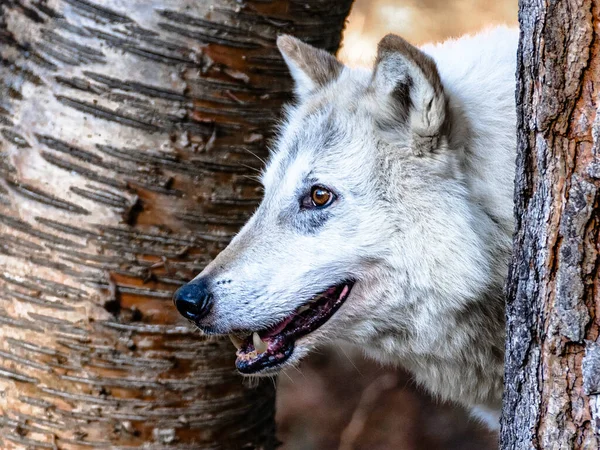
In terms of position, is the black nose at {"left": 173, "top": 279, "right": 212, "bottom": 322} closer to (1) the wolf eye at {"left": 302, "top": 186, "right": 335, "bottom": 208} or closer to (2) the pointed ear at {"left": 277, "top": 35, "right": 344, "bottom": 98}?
(1) the wolf eye at {"left": 302, "top": 186, "right": 335, "bottom": 208}

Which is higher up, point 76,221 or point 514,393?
point 76,221

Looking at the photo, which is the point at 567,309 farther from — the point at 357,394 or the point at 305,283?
the point at 357,394

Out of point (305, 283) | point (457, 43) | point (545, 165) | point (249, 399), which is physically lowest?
point (249, 399)

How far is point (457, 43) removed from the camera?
3.19 m

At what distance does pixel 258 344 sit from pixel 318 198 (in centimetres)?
61

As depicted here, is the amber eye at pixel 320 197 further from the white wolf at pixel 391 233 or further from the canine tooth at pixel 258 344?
the canine tooth at pixel 258 344

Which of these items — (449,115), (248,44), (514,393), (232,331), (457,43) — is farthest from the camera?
(457,43)

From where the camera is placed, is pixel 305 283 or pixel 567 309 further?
pixel 305 283

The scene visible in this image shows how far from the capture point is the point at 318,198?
277 centimetres

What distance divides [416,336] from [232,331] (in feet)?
2.22

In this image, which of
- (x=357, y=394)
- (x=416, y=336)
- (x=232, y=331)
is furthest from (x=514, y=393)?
(x=357, y=394)

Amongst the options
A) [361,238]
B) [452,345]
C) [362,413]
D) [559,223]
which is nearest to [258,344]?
[361,238]

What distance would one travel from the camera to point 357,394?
25.4ft

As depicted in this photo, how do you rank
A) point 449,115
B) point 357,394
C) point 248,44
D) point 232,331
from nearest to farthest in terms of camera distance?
point 449,115, point 232,331, point 248,44, point 357,394
